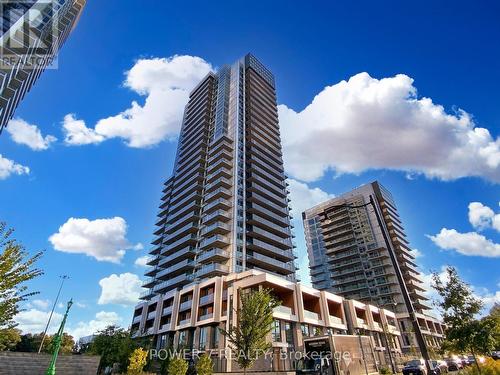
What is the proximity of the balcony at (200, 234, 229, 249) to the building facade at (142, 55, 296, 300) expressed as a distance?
181mm

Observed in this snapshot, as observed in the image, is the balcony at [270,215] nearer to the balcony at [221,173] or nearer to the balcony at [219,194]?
the balcony at [219,194]

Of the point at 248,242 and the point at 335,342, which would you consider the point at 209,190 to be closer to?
the point at 248,242

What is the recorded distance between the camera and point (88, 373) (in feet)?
71.4

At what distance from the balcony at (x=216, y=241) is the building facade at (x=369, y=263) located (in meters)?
35.1

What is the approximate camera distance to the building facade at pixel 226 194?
53281 millimetres

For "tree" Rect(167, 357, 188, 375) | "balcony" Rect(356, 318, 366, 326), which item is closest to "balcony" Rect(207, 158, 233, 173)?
"balcony" Rect(356, 318, 366, 326)

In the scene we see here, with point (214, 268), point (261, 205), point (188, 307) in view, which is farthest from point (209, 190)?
point (188, 307)

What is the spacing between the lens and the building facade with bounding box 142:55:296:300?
175 ft

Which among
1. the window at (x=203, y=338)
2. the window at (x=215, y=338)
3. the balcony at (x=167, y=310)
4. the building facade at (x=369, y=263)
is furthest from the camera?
the building facade at (x=369, y=263)

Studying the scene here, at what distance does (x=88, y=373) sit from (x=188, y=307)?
24.6m

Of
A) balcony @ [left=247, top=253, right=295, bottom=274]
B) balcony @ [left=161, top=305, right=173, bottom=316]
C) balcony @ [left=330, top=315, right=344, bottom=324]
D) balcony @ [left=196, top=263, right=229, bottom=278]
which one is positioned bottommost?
balcony @ [left=330, top=315, right=344, bottom=324]

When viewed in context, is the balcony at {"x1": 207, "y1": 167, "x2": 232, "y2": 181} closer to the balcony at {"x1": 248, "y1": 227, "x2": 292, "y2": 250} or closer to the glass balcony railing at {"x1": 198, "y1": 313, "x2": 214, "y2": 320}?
the balcony at {"x1": 248, "y1": 227, "x2": 292, "y2": 250}

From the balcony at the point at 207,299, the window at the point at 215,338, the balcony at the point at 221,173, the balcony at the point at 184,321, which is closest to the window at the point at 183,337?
the balcony at the point at 184,321

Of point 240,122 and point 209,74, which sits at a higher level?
point 209,74
